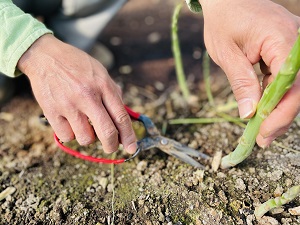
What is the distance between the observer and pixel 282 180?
1073mm

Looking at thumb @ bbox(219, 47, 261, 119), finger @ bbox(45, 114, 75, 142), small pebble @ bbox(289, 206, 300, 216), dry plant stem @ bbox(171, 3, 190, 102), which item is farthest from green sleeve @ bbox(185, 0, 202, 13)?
small pebble @ bbox(289, 206, 300, 216)

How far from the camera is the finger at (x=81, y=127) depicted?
95 centimetres

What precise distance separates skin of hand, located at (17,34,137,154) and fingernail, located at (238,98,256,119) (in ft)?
0.91

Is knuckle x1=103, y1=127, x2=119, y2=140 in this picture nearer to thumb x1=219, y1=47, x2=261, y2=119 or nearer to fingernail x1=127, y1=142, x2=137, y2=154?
fingernail x1=127, y1=142, x2=137, y2=154

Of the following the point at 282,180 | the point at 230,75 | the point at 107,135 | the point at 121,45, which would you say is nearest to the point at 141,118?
the point at 107,135

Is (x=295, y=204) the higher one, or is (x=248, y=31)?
(x=248, y=31)

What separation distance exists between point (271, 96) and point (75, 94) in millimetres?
443

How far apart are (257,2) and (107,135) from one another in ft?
1.55

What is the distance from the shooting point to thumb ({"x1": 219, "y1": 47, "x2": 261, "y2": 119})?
87 centimetres

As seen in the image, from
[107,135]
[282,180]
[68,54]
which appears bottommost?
[282,180]

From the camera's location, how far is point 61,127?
0.98 meters

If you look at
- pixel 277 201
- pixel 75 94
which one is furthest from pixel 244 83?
pixel 75 94

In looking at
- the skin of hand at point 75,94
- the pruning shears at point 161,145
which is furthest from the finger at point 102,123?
the pruning shears at point 161,145

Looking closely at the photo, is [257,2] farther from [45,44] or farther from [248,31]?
[45,44]
